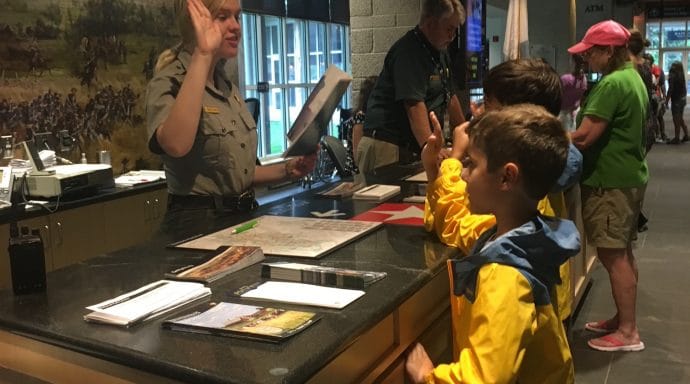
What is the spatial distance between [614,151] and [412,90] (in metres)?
0.98

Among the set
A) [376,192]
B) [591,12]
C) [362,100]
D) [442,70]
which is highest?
[591,12]

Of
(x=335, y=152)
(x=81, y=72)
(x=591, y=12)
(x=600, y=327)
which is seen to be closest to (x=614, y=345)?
(x=600, y=327)

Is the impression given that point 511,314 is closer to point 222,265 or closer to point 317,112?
point 222,265

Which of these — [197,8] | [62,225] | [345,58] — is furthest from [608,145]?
[345,58]

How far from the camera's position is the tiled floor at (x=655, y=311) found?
10.4ft

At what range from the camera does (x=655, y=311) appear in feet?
12.9

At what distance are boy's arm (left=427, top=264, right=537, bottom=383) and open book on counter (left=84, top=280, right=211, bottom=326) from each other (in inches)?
22.8

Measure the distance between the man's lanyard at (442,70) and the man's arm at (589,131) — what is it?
69cm

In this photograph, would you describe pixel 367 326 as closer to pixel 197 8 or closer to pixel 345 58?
pixel 197 8

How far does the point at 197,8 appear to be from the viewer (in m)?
2.18

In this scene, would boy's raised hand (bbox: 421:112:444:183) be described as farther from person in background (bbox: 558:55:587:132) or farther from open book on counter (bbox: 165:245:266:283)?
person in background (bbox: 558:55:587:132)

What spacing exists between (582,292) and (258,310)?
3023mm

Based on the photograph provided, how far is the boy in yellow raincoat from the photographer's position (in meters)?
1.84

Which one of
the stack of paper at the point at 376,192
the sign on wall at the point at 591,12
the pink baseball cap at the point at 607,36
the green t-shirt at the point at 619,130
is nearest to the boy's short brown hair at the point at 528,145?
the stack of paper at the point at 376,192
